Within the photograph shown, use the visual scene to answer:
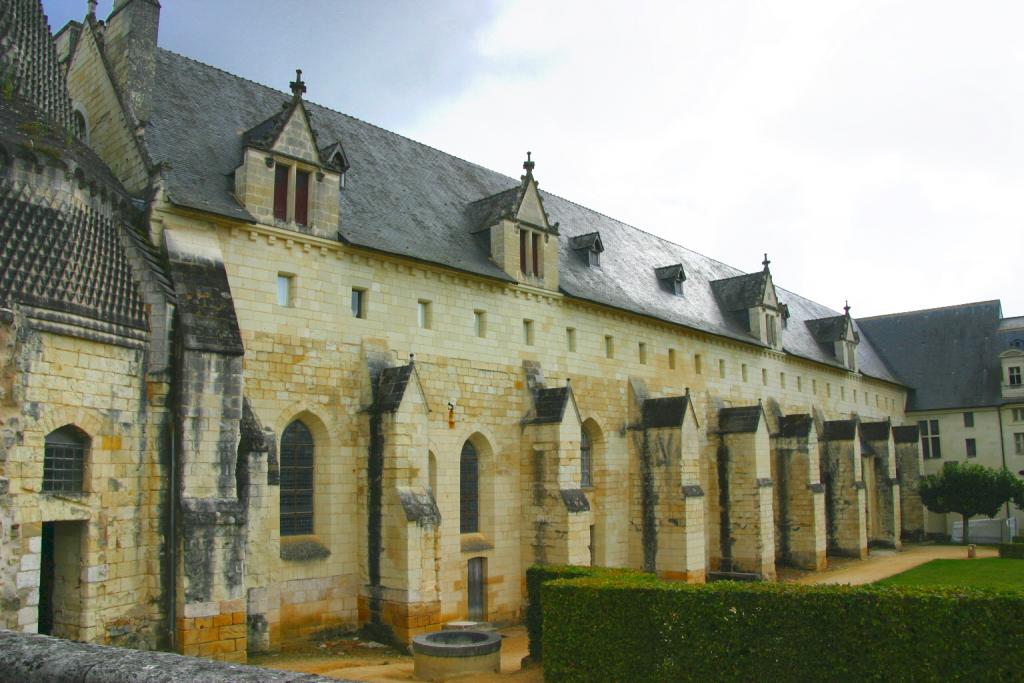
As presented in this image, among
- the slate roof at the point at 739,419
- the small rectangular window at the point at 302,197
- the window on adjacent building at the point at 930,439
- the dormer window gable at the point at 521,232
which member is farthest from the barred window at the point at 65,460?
the window on adjacent building at the point at 930,439

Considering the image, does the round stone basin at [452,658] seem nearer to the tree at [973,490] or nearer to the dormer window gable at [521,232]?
the dormer window gable at [521,232]

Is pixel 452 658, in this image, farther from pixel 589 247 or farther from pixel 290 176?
pixel 589 247

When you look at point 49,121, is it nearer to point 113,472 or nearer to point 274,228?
point 274,228

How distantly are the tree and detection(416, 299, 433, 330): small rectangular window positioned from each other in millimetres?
36379

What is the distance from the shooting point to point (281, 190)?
67.6ft

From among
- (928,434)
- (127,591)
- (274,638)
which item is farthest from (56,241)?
(928,434)

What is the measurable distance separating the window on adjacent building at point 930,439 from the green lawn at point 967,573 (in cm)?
1856

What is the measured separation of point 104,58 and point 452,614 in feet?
54.9

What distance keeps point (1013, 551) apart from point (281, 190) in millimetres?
37463

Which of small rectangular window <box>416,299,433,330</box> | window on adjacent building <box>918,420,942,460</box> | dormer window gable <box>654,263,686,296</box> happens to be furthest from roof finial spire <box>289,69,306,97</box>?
window on adjacent building <box>918,420,942,460</box>

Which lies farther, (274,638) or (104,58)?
(104,58)

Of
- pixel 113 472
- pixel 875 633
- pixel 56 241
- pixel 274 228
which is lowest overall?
pixel 875 633

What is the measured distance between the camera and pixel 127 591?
15328mm

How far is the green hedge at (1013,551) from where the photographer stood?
129 feet
